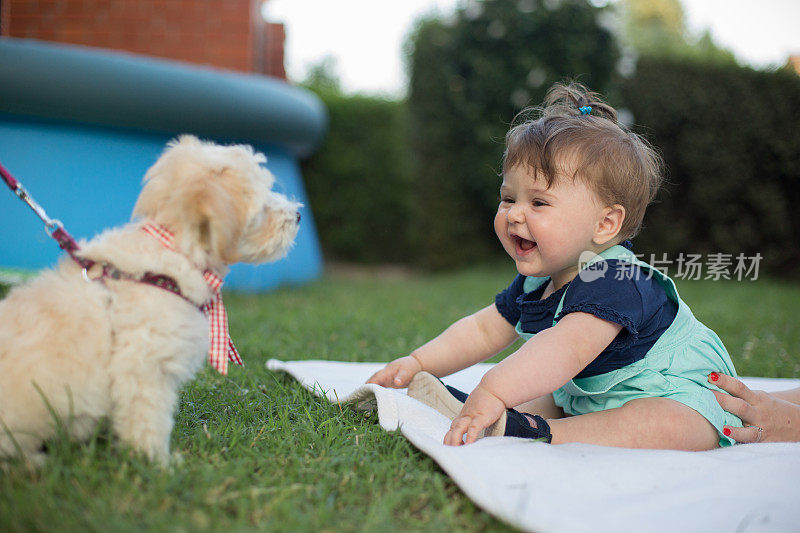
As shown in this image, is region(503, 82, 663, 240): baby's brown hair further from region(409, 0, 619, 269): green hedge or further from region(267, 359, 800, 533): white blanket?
region(409, 0, 619, 269): green hedge

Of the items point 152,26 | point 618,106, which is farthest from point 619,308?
point 618,106

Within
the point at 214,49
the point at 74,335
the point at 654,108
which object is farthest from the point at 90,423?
the point at 654,108

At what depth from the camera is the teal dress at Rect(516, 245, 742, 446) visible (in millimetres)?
2238

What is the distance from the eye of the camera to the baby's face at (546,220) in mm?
2279

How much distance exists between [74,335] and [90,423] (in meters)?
0.25

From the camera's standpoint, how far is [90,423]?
1.71 meters

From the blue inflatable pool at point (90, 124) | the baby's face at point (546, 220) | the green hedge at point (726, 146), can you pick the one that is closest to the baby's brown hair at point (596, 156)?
the baby's face at point (546, 220)

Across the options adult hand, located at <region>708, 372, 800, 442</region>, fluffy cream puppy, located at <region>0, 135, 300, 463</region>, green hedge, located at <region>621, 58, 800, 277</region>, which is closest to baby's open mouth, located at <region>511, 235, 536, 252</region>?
adult hand, located at <region>708, 372, 800, 442</region>

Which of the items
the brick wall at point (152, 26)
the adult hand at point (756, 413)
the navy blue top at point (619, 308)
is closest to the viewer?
the navy blue top at point (619, 308)

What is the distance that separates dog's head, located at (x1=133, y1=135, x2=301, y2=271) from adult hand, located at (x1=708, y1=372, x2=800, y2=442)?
1.64 m

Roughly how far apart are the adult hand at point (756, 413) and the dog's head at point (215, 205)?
1.64 m

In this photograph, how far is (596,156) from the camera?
231 cm

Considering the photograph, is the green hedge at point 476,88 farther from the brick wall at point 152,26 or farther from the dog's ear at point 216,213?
the dog's ear at point 216,213

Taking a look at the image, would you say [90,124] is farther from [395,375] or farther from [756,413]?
[756,413]
